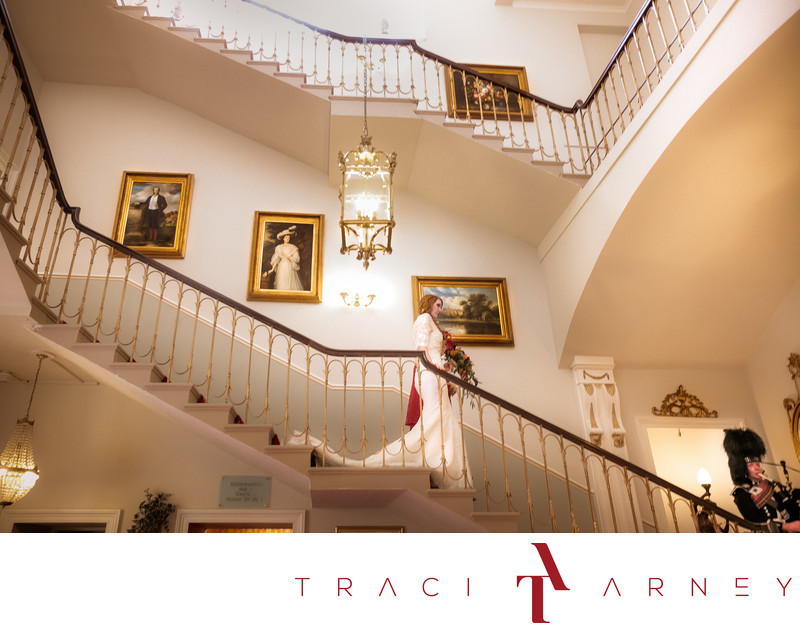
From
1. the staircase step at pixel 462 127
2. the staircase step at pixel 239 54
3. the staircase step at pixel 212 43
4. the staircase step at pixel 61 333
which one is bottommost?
the staircase step at pixel 61 333

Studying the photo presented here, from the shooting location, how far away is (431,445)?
4938 millimetres

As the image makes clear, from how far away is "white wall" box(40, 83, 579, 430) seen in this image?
6980 millimetres

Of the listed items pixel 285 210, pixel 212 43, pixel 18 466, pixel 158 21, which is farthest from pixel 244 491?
pixel 158 21

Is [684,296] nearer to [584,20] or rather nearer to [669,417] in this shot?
[669,417]

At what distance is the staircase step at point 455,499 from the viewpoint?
176 inches

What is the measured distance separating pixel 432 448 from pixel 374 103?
4136 millimetres

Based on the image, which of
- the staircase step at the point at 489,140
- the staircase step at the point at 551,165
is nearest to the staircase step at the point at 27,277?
the staircase step at the point at 489,140

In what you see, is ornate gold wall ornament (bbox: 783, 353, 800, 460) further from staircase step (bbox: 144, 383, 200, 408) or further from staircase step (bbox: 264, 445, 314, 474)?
staircase step (bbox: 144, 383, 200, 408)

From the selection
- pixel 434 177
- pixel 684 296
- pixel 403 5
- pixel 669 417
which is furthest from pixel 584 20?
pixel 669 417

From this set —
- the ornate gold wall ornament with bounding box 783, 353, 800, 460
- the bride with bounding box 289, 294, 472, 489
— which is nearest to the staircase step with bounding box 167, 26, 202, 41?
the bride with bounding box 289, 294, 472, 489

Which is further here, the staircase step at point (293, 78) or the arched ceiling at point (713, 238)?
the staircase step at point (293, 78)

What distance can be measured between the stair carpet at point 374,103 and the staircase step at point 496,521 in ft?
12.7

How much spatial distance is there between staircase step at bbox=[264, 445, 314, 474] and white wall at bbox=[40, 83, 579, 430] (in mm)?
2411

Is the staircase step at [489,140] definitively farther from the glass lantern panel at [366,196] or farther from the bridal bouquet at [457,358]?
the bridal bouquet at [457,358]
